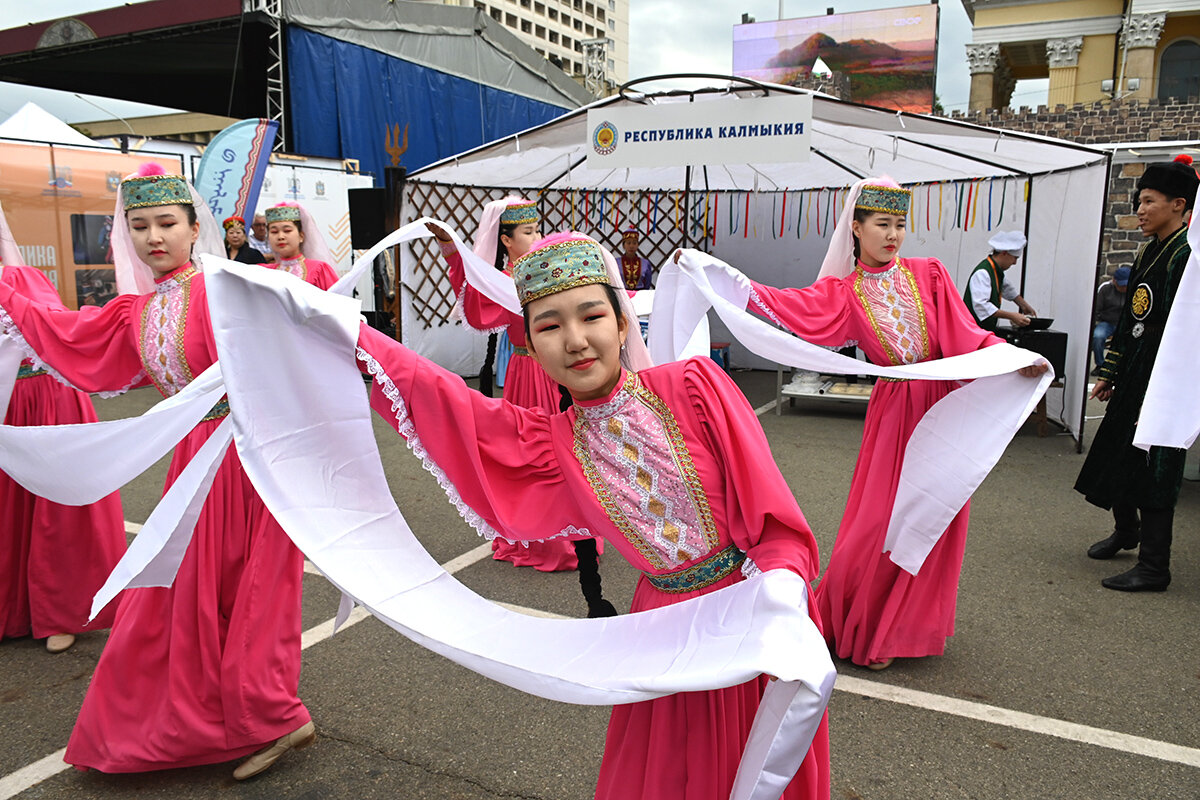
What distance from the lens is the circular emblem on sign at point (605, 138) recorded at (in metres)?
6.73

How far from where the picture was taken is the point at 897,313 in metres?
2.88

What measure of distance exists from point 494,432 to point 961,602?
258 centimetres

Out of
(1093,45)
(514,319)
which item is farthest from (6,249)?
(1093,45)

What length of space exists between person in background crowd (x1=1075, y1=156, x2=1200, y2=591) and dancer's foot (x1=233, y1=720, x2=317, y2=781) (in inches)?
124

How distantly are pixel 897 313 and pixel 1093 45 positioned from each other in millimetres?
28912

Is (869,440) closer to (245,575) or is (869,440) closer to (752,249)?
(245,575)

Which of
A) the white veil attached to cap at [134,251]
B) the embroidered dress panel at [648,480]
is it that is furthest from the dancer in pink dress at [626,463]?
the white veil attached to cap at [134,251]

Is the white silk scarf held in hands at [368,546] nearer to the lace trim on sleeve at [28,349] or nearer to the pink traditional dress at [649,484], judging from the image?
the pink traditional dress at [649,484]

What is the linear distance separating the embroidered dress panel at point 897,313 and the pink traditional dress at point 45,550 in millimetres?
2808

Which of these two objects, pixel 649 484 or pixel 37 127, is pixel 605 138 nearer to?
pixel 649 484

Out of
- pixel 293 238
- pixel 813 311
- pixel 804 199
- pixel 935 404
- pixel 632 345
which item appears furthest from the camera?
Result: pixel 804 199

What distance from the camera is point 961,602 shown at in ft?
11.3

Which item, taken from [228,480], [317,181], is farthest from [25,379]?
[317,181]

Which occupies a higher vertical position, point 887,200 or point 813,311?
point 887,200
